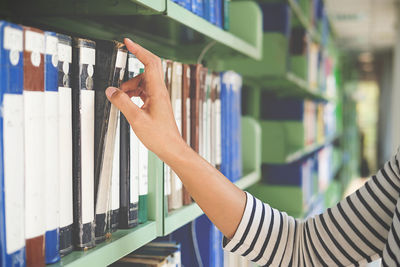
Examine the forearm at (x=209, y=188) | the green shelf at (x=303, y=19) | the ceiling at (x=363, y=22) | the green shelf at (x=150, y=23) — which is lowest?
the forearm at (x=209, y=188)

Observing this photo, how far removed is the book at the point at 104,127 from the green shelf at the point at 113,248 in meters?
0.02

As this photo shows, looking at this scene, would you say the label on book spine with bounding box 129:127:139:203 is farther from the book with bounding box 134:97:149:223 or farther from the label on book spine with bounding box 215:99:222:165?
the label on book spine with bounding box 215:99:222:165

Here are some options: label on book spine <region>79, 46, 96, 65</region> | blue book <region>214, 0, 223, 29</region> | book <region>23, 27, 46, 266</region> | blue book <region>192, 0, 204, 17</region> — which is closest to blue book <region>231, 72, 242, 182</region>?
blue book <region>214, 0, 223, 29</region>

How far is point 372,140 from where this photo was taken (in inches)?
479

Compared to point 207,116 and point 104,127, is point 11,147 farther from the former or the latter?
point 207,116

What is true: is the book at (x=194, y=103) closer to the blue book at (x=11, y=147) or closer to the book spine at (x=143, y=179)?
the book spine at (x=143, y=179)

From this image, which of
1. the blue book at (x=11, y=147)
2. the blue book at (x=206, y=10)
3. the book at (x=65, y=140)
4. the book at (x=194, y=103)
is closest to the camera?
the blue book at (x=11, y=147)

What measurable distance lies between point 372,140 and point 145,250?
1212cm

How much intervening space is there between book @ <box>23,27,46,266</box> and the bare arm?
0.17m

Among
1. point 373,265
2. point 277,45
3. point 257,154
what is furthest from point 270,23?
point 373,265

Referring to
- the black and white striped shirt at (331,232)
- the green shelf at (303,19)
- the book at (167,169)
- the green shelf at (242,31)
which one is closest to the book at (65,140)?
the book at (167,169)

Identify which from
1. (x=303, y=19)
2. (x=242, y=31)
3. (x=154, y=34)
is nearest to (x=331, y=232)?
(x=154, y=34)

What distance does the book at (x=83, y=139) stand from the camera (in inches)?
27.5

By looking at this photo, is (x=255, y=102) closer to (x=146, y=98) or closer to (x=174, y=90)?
(x=174, y=90)
